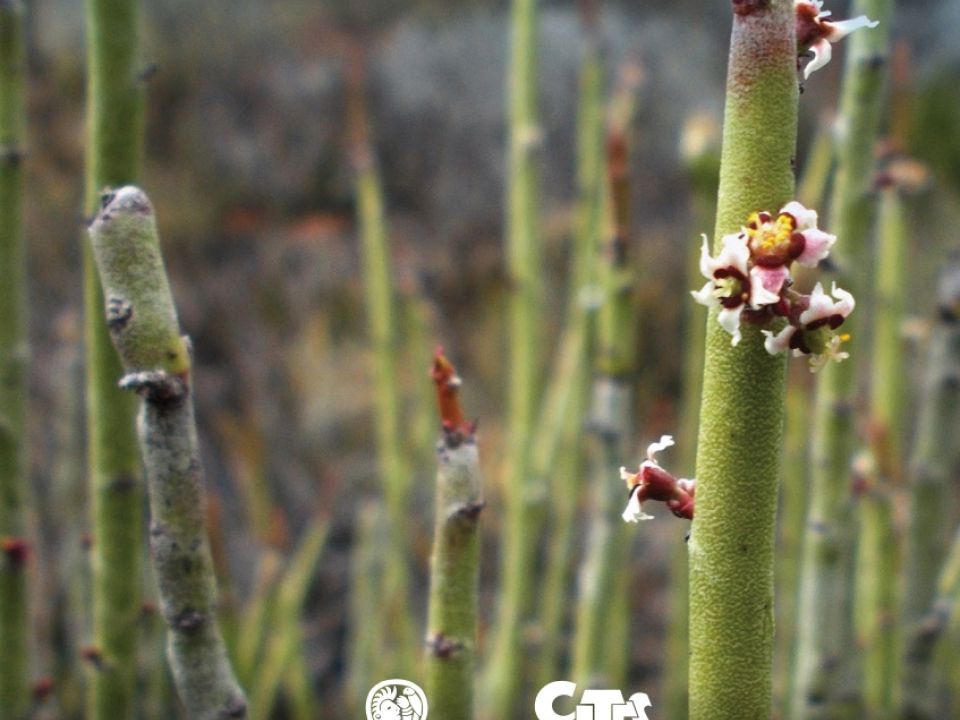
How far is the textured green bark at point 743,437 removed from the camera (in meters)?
0.36

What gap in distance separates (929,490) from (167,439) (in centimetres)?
76

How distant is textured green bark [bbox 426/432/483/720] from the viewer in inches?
18.0

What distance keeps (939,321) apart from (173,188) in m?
2.67

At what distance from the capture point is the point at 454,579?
1.55ft

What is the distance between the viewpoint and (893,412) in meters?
1.10

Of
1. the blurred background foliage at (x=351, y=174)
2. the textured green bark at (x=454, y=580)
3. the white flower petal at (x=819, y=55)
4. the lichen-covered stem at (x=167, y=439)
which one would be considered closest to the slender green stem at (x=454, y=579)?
the textured green bark at (x=454, y=580)

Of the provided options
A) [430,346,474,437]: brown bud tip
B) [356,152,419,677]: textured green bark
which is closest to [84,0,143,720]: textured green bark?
[430,346,474,437]: brown bud tip

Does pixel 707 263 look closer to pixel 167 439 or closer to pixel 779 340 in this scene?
pixel 779 340

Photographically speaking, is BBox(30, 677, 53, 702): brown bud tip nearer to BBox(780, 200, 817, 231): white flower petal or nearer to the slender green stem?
the slender green stem

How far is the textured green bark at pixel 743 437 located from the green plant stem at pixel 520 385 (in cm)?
79

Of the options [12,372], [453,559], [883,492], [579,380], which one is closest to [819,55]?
[453,559]

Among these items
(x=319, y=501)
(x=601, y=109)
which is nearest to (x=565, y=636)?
(x=319, y=501)

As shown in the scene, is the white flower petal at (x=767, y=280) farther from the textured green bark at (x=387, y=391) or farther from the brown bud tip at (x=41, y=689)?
the textured green bark at (x=387, y=391)

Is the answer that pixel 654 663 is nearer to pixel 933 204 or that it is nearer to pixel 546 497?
pixel 546 497
